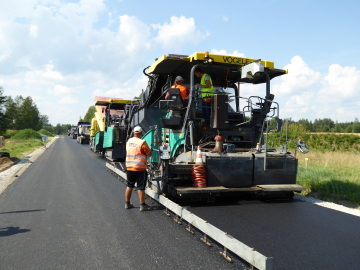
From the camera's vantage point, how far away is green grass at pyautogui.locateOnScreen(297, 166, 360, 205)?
6.29m

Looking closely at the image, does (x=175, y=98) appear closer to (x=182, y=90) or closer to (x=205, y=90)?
(x=182, y=90)

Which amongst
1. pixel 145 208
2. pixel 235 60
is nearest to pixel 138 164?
pixel 145 208

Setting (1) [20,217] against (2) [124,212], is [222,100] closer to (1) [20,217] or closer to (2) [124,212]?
(2) [124,212]

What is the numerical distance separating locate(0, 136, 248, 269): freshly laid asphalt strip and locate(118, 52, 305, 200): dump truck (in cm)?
90

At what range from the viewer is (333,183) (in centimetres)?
698

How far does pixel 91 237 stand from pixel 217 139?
9.14 feet

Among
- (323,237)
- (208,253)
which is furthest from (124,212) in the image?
(323,237)

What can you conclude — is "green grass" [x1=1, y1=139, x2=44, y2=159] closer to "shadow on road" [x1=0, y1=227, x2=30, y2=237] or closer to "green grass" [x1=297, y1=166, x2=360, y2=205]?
"shadow on road" [x1=0, y1=227, x2=30, y2=237]

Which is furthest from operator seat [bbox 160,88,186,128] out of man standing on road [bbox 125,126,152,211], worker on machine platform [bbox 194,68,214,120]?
man standing on road [bbox 125,126,152,211]

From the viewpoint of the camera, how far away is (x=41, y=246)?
3.55 m

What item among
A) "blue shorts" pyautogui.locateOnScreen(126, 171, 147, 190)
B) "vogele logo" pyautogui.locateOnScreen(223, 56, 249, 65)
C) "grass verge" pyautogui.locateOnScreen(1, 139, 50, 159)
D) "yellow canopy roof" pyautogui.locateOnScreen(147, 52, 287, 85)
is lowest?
"grass verge" pyautogui.locateOnScreen(1, 139, 50, 159)

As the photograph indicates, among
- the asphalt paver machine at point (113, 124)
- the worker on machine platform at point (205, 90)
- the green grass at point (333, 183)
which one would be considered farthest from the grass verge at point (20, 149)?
the green grass at point (333, 183)

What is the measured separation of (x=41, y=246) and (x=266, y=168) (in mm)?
4006

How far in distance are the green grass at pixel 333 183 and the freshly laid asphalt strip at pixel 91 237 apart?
408 cm
